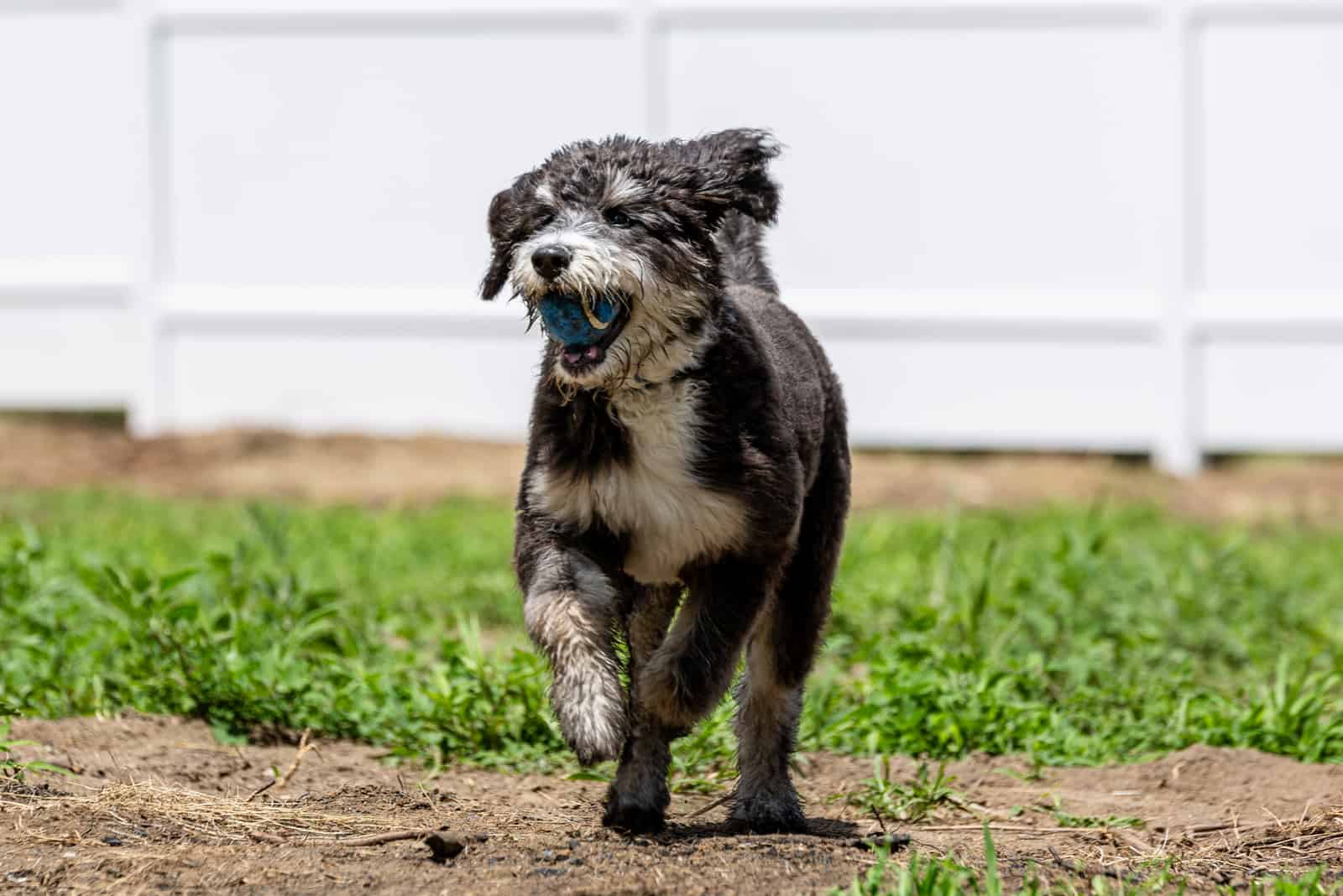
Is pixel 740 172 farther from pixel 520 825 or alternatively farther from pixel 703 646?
pixel 520 825

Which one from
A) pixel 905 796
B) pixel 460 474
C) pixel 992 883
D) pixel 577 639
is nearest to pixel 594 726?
pixel 577 639

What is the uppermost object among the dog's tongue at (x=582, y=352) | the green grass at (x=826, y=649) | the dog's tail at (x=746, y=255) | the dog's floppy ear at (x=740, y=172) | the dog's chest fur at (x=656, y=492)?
the dog's floppy ear at (x=740, y=172)

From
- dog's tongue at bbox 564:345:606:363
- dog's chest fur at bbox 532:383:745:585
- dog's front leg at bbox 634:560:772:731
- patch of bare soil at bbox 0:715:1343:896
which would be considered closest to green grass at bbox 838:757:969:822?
patch of bare soil at bbox 0:715:1343:896

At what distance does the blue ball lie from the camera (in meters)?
4.47

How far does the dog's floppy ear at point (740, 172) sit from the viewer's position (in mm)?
4809

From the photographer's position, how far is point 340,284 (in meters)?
13.8

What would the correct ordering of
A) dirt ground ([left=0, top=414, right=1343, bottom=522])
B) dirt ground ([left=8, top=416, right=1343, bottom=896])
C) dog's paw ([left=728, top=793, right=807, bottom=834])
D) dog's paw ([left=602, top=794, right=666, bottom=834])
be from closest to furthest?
1. dirt ground ([left=8, top=416, right=1343, bottom=896])
2. dog's paw ([left=602, top=794, right=666, bottom=834])
3. dog's paw ([left=728, top=793, right=807, bottom=834])
4. dirt ground ([left=0, top=414, right=1343, bottom=522])

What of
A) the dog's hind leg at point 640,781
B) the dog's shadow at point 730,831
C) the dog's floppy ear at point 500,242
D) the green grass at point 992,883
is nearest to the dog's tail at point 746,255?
the dog's floppy ear at point 500,242

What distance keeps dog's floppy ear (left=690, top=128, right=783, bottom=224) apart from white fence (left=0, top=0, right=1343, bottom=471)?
8296 mm

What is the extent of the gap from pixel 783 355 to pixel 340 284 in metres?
9.09

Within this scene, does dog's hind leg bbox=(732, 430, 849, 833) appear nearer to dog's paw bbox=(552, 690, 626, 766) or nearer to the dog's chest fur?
the dog's chest fur

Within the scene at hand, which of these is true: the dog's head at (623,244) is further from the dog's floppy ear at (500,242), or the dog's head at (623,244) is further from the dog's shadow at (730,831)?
the dog's shadow at (730,831)

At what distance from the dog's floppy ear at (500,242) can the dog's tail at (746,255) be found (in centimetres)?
92

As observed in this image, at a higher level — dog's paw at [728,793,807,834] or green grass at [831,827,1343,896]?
green grass at [831,827,1343,896]
